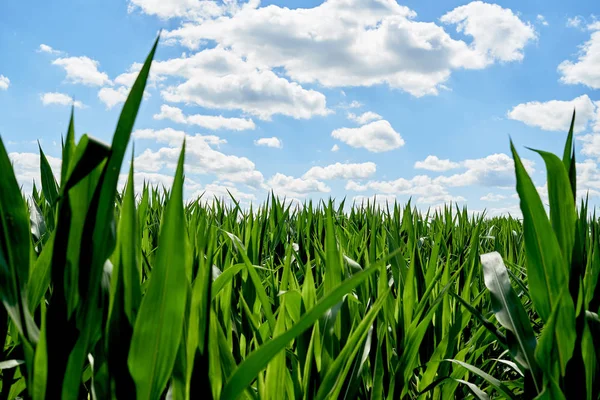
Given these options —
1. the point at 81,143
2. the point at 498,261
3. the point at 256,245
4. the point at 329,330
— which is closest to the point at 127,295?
the point at 81,143

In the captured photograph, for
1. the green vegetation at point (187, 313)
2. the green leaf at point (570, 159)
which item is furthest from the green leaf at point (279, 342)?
the green leaf at point (570, 159)

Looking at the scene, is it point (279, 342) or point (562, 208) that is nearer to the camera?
point (279, 342)

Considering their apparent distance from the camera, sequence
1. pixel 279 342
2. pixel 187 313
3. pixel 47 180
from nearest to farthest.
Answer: pixel 279 342 < pixel 187 313 < pixel 47 180

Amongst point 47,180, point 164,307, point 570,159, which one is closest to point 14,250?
point 164,307

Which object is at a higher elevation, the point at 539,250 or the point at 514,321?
the point at 539,250

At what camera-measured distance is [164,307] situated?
54 cm

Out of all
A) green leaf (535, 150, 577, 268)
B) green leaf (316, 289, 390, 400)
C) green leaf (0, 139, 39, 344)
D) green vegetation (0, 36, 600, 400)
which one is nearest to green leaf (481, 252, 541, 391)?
green vegetation (0, 36, 600, 400)

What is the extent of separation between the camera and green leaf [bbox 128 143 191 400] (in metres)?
0.53

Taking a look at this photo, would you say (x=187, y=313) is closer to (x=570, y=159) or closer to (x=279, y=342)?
(x=279, y=342)

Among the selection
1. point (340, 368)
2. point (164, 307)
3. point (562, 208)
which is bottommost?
point (340, 368)

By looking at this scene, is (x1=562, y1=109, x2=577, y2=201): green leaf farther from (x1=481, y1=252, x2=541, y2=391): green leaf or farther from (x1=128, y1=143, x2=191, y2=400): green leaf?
(x1=128, y1=143, x2=191, y2=400): green leaf

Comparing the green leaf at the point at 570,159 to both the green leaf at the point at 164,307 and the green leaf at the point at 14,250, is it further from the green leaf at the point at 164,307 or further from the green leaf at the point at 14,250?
the green leaf at the point at 14,250

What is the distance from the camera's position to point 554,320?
2.50ft

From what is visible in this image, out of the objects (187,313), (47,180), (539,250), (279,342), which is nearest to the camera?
(279,342)
